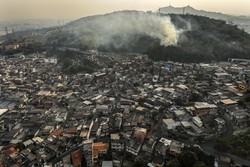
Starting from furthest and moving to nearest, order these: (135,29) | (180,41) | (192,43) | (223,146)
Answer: (135,29)
(180,41)
(192,43)
(223,146)

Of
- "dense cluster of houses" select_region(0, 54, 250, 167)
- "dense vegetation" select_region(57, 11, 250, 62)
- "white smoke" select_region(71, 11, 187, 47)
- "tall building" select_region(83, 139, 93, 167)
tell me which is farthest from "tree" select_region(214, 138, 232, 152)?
"white smoke" select_region(71, 11, 187, 47)

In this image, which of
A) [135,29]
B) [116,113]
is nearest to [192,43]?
[135,29]

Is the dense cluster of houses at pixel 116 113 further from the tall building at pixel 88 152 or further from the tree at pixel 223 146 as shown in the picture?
Result: the tree at pixel 223 146

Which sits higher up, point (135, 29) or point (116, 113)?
point (135, 29)

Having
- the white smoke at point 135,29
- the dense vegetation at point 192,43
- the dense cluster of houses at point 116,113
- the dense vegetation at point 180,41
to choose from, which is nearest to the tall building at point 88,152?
the dense cluster of houses at point 116,113

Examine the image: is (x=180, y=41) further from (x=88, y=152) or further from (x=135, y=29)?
(x=88, y=152)

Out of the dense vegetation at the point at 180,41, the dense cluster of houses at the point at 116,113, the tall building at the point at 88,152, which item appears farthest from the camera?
the dense vegetation at the point at 180,41

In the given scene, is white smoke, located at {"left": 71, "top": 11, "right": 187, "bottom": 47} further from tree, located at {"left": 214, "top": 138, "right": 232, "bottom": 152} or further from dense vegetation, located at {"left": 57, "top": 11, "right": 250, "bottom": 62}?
tree, located at {"left": 214, "top": 138, "right": 232, "bottom": 152}

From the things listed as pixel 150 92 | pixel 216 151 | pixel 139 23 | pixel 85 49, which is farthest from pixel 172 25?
pixel 216 151
